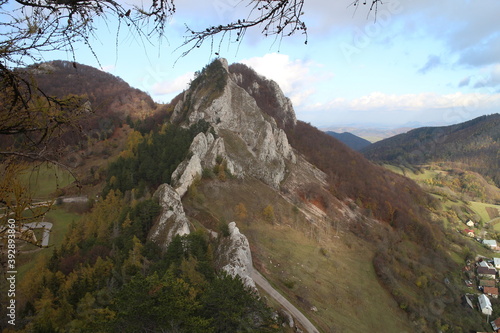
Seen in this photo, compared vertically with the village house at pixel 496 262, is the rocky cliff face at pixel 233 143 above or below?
above

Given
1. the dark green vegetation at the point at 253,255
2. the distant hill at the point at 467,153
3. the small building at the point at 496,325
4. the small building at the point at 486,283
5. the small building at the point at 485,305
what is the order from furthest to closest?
the distant hill at the point at 467,153, the small building at the point at 486,283, the small building at the point at 485,305, the small building at the point at 496,325, the dark green vegetation at the point at 253,255

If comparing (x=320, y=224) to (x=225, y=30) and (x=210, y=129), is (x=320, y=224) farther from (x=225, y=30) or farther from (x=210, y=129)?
(x=225, y=30)

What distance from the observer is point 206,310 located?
547 inches

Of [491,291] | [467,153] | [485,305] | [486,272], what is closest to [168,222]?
[485,305]

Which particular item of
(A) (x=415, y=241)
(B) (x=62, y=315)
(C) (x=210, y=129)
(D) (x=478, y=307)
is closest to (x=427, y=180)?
(A) (x=415, y=241)

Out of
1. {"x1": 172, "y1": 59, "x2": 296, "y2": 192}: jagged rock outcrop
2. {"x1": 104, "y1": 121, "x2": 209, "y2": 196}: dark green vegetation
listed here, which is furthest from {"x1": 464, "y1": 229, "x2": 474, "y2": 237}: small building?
{"x1": 104, "y1": 121, "x2": 209, "y2": 196}: dark green vegetation

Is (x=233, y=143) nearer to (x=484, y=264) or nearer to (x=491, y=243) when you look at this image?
(x=484, y=264)

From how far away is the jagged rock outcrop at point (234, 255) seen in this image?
2225 cm

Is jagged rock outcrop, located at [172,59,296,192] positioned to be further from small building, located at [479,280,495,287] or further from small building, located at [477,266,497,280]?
small building, located at [477,266,497,280]

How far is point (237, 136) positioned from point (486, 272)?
59.0 metres

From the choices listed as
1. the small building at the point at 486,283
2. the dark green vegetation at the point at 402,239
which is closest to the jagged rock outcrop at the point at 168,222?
the dark green vegetation at the point at 402,239

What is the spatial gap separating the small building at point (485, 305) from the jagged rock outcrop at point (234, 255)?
44.3 metres

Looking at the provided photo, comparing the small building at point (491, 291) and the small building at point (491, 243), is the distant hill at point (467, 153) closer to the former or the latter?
the small building at point (491, 243)

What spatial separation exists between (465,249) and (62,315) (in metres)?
78.9
